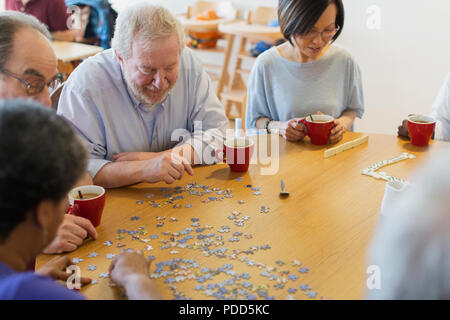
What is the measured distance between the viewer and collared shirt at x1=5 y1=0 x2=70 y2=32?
4.95 meters

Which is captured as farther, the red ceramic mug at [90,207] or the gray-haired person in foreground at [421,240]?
the red ceramic mug at [90,207]

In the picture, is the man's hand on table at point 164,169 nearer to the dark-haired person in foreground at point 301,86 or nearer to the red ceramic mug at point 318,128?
the red ceramic mug at point 318,128

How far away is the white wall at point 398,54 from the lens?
5129 mm

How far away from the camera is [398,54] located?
214 inches

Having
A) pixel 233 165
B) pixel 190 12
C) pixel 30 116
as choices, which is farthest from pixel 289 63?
pixel 190 12

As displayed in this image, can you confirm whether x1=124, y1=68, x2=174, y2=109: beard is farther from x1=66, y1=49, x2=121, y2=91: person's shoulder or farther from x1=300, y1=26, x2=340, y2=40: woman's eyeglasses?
x1=300, y1=26, x2=340, y2=40: woman's eyeglasses

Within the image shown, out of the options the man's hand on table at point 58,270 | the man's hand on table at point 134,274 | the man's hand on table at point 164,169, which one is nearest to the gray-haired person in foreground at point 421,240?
the man's hand on table at point 134,274

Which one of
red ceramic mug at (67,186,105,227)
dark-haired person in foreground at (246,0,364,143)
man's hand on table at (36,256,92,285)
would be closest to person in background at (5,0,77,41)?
dark-haired person in foreground at (246,0,364,143)

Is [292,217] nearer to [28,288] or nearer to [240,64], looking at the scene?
[28,288]

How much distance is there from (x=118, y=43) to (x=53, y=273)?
114 centimetres

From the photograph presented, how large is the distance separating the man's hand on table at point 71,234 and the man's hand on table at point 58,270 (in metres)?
0.08

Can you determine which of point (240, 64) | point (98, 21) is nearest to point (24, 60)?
point (98, 21)

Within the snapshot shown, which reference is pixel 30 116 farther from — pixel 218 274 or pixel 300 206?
pixel 300 206

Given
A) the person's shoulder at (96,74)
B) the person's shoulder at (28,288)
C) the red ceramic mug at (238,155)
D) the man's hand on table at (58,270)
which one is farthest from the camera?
the person's shoulder at (96,74)
